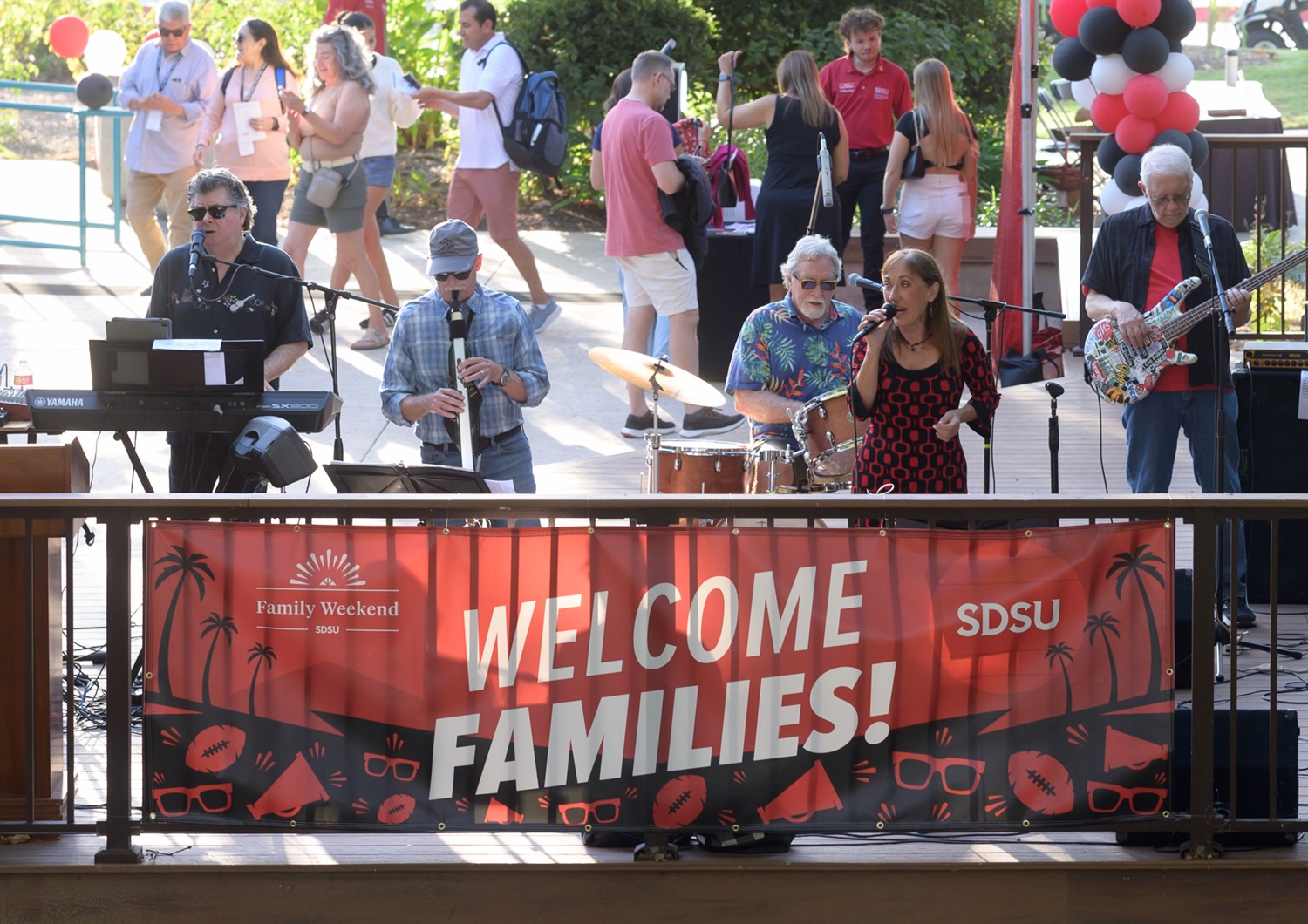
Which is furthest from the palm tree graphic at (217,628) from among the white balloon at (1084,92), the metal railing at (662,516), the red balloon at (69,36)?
the red balloon at (69,36)

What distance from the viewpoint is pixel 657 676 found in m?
4.39

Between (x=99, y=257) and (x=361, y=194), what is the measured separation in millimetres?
4065

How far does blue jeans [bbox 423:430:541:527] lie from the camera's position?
654 centimetres

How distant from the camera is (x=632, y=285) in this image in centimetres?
988

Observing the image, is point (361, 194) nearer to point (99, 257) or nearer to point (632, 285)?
point (632, 285)

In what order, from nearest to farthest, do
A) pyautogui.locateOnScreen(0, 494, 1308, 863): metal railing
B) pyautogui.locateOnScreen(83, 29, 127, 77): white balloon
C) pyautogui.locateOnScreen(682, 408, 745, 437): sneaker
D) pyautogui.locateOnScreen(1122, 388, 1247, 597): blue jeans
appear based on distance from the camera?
pyautogui.locateOnScreen(0, 494, 1308, 863): metal railing < pyautogui.locateOnScreen(1122, 388, 1247, 597): blue jeans < pyautogui.locateOnScreen(682, 408, 745, 437): sneaker < pyautogui.locateOnScreen(83, 29, 127, 77): white balloon

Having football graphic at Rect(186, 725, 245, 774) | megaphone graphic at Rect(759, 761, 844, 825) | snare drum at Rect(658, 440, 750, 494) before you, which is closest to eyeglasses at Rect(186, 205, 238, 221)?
snare drum at Rect(658, 440, 750, 494)

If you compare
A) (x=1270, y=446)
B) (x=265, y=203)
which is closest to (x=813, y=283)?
(x=1270, y=446)

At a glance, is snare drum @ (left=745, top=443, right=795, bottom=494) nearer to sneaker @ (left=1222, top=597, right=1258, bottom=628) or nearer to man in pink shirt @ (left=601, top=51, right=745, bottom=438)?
sneaker @ (left=1222, top=597, right=1258, bottom=628)

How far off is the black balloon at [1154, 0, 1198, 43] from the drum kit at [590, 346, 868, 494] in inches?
203

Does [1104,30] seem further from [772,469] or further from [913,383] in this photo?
[913,383]

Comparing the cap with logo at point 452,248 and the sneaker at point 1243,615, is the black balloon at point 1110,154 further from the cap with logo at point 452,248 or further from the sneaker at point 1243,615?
the cap with logo at point 452,248

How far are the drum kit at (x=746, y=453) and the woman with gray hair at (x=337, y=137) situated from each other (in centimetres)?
439

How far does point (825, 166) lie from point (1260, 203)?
297 centimetres
